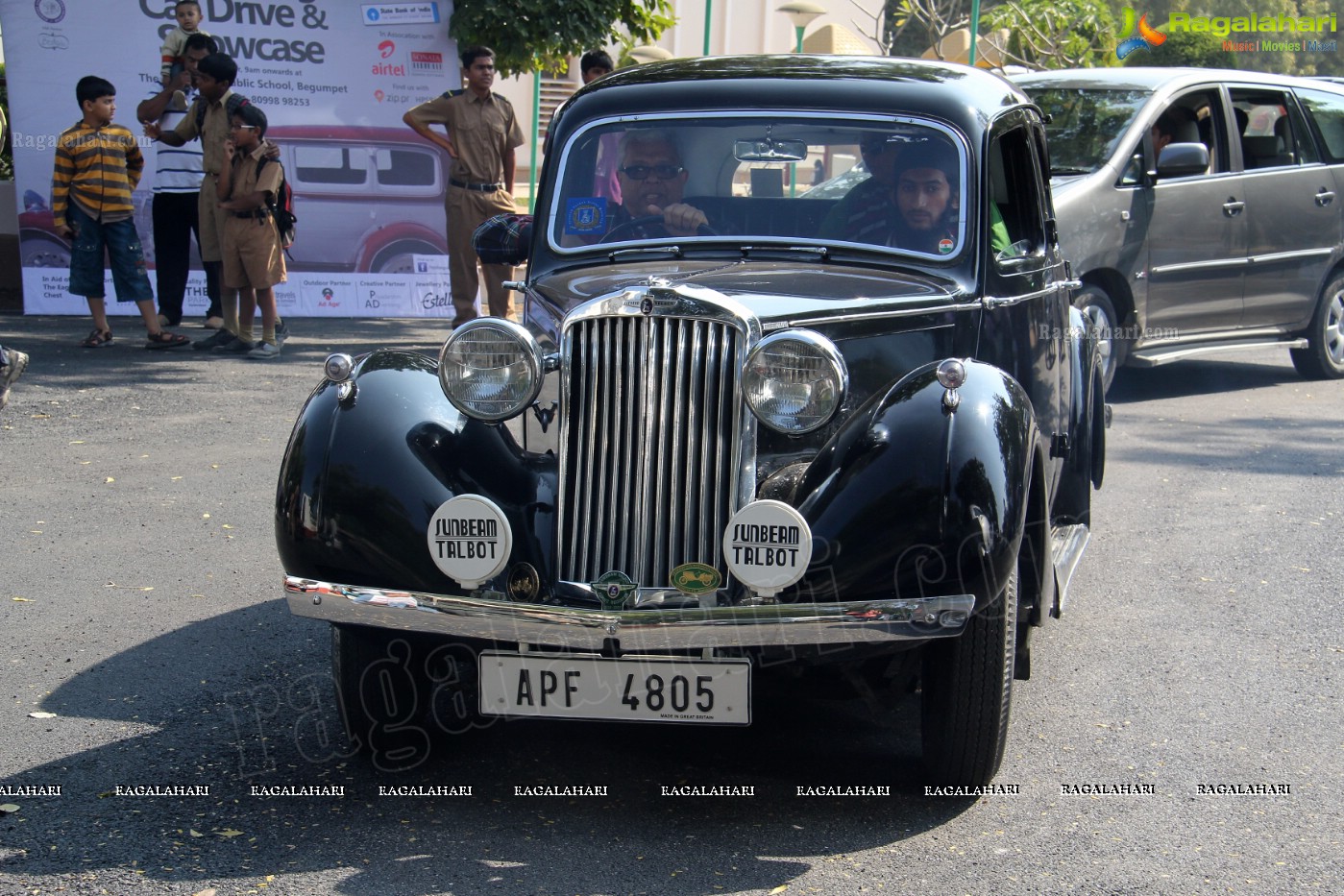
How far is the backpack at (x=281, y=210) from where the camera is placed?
10188mm

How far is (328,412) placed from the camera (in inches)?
153

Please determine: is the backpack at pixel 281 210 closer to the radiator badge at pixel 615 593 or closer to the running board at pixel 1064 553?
the running board at pixel 1064 553

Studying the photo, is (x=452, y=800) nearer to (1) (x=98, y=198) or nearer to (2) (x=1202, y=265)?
(2) (x=1202, y=265)

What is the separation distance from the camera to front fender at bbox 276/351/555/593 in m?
3.63

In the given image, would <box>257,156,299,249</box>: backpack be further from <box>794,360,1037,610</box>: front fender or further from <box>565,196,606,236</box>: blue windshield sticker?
<box>794,360,1037,610</box>: front fender

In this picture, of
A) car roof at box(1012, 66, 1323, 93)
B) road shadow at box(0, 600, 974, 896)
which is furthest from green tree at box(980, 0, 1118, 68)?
road shadow at box(0, 600, 974, 896)

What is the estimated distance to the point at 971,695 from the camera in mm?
3637

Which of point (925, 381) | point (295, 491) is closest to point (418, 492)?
point (295, 491)

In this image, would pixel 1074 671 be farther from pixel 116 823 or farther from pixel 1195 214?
pixel 1195 214

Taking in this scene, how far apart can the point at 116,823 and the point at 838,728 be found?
2011 millimetres

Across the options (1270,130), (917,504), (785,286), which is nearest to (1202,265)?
(1270,130)

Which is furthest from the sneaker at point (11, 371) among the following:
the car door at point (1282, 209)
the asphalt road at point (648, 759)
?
the car door at point (1282, 209)

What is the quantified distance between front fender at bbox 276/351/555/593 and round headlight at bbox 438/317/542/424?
0.27 ft

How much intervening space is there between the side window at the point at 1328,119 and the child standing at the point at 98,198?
8643 millimetres
